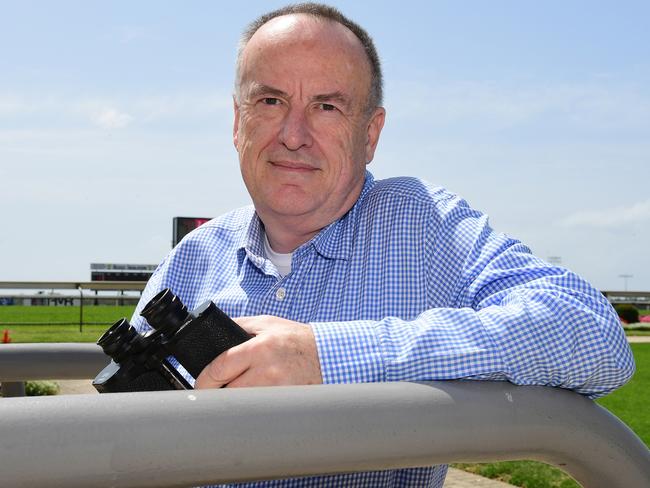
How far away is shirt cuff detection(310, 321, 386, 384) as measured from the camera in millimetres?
1525

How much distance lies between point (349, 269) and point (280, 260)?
370 mm

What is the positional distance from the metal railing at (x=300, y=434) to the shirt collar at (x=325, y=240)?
1200 mm

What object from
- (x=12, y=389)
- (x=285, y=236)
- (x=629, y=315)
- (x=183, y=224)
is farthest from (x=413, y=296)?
(x=629, y=315)

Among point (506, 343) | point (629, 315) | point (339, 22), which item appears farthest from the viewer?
point (629, 315)

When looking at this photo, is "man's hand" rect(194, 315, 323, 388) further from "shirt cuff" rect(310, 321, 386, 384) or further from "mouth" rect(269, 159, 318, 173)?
"mouth" rect(269, 159, 318, 173)

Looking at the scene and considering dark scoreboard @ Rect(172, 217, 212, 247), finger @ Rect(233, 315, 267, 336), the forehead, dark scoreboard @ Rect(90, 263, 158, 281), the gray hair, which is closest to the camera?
finger @ Rect(233, 315, 267, 336)

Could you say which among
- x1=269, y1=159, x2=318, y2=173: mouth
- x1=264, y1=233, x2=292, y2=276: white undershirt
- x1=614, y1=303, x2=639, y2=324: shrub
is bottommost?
x1=614, y1=303, x2=639, y2=324: shrub

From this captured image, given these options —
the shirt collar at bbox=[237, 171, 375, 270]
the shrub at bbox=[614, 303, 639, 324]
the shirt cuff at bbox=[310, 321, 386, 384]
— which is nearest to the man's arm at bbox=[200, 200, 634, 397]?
the shirt cuff at bbox=[310, 321, 386, 384]

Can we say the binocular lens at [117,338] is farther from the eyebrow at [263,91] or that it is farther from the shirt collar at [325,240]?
the eyebrow at [263,91]

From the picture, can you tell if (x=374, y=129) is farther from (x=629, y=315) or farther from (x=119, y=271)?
(x=119, y=271)

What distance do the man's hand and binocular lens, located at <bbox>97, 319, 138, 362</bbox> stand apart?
0.22 metres

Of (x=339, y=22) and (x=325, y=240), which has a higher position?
(x=339, y=22)

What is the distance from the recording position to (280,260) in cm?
265

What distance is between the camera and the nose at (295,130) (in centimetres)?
253
